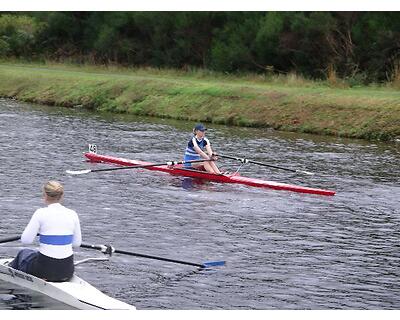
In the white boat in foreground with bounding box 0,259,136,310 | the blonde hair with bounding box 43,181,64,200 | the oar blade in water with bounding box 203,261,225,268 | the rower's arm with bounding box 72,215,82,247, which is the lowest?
the oar blade in water with bounding box 203,261,225,268

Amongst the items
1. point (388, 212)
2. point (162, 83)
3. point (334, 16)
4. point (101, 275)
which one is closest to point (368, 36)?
point (334, 16)

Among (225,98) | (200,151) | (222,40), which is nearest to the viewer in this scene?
(200,151)

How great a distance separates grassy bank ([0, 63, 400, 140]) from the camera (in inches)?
1665

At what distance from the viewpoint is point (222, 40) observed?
6375cm

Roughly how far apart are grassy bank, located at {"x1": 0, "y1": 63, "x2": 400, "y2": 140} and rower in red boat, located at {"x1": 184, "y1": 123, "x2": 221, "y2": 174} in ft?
45.1

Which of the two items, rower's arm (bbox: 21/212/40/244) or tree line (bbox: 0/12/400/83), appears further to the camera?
tree line (bbox: 0/12/400/83)

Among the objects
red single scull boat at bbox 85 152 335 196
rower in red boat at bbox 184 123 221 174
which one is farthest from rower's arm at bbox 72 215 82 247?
rower in red boat at bbox 184 123 221 174

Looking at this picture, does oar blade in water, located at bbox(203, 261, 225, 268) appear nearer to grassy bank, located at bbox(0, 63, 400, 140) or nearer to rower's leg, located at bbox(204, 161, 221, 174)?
rower's leg, located at bbox(204, 161, 221, 174)

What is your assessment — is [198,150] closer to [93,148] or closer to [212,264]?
[93,148]

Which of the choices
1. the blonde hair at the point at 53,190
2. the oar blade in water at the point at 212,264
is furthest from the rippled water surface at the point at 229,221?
the blonde hair at the point at 53,190

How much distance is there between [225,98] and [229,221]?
25714mm

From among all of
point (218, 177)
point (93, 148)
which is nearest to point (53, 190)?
point (218, 177)

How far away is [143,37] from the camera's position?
7125cm

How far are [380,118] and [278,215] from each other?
1898cm
